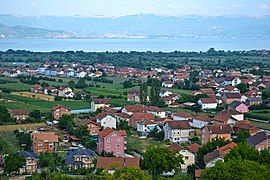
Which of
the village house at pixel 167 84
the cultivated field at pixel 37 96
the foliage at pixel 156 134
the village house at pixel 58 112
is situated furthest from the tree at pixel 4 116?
the village house at pixel 167 84

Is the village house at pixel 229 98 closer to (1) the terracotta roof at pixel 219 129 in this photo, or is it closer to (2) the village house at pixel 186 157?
(1) the terracotta roof at pixel 219 129

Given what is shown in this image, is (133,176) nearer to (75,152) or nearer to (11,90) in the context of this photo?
(75,152)

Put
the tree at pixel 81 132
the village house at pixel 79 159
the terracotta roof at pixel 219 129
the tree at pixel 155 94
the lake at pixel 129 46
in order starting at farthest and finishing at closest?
1. the lake at pixel 129 46
2. the tree at pixel 155 94
3. the tree at pixel 81 132
4. the terracotta roof at pixel 219 129
5. the village house at pixel 79 159

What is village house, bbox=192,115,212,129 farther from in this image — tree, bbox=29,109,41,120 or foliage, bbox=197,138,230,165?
tree, bbox=29,109,41,120

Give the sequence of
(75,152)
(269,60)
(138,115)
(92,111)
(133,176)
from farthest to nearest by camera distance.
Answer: (269,60), (92,111), (138,115), (75,152), (133,176)

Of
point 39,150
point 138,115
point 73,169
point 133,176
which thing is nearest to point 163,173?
point 73,169

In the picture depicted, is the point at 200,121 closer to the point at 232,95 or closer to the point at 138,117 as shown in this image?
the point at 138,117
